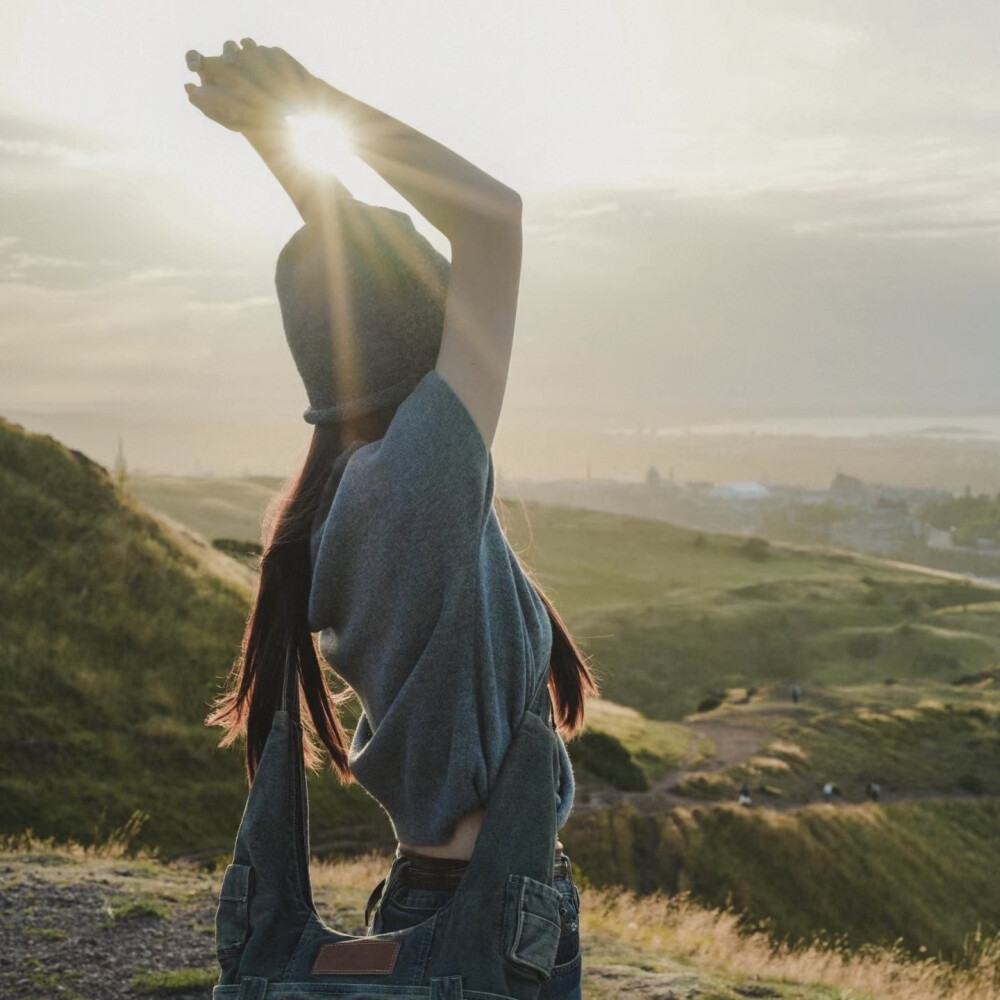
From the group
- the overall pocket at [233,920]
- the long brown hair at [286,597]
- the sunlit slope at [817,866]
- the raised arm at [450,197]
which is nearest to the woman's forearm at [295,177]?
the raised arm at [450,197]

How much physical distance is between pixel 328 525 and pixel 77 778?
19965 millimetres

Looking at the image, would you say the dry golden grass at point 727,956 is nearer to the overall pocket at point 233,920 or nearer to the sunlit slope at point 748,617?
the overall pocket at point 233,920

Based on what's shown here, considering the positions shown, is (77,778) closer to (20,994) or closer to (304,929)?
(20,994)

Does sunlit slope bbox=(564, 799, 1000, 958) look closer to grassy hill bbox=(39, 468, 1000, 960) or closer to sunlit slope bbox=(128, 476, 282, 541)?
grassy hill bbox=(39, 468, 1000, 960)

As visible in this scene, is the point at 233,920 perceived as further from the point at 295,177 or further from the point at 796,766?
the point at 796,766

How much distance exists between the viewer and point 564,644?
2.60m

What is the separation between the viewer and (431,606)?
1.99 metres

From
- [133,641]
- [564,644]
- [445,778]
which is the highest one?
[564,644]

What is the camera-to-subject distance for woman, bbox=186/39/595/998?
1992mm

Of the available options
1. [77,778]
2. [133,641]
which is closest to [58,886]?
[77,778]

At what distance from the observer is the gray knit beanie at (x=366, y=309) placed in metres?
2.24

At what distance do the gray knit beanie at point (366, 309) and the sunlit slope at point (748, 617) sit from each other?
61.4 metres

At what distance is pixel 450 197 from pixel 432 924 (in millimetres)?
1314

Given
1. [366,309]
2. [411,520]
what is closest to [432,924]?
[411,520]
